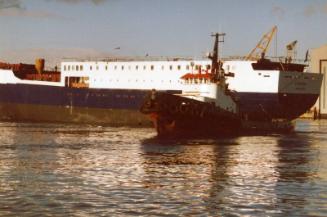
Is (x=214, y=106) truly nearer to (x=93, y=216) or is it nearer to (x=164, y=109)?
(x=164, y=109)

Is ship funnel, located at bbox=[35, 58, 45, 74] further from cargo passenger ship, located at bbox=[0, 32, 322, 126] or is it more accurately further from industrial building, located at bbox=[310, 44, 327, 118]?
industrial building, located at bbox=[310, 44, 327, 118]

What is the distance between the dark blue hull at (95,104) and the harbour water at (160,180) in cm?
2631

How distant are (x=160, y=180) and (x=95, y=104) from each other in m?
53.0

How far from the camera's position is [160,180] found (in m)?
25.2

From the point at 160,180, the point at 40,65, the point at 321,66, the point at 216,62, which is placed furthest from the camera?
the point at 321,66

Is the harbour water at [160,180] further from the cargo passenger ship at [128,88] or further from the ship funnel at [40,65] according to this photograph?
the ship funnel at [40,65]

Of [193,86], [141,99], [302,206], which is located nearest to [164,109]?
[193,86]

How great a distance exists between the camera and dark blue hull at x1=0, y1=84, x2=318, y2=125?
229 ft

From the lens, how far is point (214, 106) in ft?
181

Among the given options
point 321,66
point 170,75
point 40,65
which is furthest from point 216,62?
point 321,66

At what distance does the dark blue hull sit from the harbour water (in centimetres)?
2631

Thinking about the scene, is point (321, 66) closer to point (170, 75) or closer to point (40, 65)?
point (170, 75)

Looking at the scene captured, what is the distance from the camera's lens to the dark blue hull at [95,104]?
69938 millimetres

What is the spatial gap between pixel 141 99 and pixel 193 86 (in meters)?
15.2
